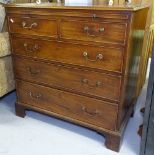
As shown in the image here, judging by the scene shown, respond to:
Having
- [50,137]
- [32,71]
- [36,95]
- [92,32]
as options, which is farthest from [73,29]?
[50,137]

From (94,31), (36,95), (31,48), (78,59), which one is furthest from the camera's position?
(36,95)

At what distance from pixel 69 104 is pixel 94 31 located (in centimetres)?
54

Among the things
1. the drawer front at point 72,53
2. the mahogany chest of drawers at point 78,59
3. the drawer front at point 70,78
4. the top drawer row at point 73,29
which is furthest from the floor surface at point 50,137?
the top drawer row at point 73,29

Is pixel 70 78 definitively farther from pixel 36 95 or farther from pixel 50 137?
pixel 50 137

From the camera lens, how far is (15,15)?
55.7 inches

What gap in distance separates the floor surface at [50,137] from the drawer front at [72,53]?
0.54 metres

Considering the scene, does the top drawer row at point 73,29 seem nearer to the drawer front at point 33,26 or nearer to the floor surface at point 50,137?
the drawer front at point 33,26

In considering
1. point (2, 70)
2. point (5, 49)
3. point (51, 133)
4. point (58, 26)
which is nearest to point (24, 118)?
point (51, 133)

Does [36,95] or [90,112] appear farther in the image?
[36,95]

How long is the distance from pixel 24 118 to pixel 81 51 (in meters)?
0.79

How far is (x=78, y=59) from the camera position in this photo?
1.30 m

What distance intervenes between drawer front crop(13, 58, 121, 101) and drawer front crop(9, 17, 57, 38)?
207mm

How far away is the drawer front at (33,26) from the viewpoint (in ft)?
4.30

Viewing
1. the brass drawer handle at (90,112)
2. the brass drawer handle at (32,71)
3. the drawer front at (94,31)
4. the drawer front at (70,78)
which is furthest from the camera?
the brass drawer handle at (32,71)
